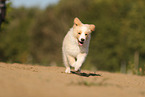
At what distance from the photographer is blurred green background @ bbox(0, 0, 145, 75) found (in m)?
39.3

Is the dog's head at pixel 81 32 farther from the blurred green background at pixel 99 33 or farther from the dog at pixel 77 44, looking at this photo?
the blurred green background at pixel 99 33

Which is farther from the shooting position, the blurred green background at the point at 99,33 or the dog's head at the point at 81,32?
the blurred green background at the point at 99,33

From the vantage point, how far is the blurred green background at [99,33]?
129 feet

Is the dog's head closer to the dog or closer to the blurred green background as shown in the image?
the dog

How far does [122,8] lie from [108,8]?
106 inches

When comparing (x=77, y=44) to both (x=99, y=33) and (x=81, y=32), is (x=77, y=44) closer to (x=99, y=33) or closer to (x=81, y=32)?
(x=81, y=32)

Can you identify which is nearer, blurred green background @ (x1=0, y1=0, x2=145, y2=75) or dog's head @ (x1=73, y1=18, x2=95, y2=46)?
dog's head @ (x1=73, y1=18, x2=95, y2=46)

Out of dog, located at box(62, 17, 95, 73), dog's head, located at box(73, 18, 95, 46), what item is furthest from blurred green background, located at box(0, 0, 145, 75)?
dog's head, located at box(73, 18, 95, 46)

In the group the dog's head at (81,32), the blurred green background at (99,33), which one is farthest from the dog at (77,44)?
the blurred green background at (99,33)

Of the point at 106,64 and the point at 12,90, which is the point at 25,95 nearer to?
the point at 12,90

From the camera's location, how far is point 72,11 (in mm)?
54406

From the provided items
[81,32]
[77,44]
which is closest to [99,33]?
[77,44]

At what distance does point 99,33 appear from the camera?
4750 cm

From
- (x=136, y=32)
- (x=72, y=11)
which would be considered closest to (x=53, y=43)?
(x=72, y=11)
